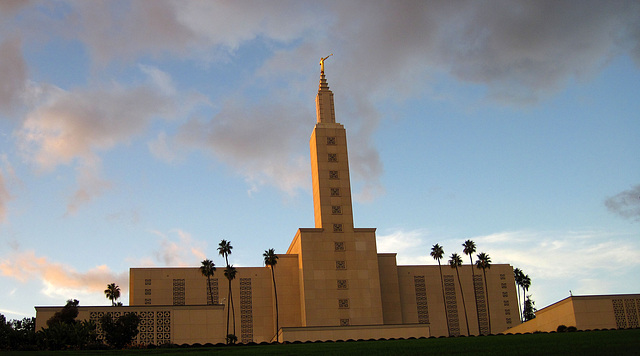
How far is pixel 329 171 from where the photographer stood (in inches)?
2995

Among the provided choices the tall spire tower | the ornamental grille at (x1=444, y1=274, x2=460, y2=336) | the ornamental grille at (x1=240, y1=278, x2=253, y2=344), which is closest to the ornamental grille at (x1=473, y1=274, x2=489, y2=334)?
the ornamental grille at (x1=444, y1=274, x2=460, y2=336)

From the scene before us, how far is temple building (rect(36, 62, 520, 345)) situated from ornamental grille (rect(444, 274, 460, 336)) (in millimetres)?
117

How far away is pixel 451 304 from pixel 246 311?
79.2 ft

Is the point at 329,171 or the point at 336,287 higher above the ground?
the point at 329,171

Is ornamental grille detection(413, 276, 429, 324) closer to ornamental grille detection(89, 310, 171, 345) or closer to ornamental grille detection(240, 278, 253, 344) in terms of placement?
ornamental grille detection(240, 278, 253, 344)

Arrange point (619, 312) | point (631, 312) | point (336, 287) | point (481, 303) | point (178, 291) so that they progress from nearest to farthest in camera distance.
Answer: point (619, 312) → point (631, 312) → point (336, 287) → point (178, 291) → point (481, 303)

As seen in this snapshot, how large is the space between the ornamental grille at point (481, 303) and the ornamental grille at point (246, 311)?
2662cm

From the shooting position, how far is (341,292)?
72.1 meters

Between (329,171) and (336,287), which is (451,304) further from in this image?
(329,171)

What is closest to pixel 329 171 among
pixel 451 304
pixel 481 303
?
pixel 451 304

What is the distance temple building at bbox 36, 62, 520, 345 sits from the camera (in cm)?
7156

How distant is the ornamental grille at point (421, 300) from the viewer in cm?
8031

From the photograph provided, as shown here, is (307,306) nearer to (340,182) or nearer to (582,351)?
(340,182)

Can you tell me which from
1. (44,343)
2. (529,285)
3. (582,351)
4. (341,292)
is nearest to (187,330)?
(44,343)
